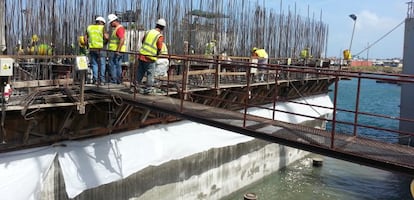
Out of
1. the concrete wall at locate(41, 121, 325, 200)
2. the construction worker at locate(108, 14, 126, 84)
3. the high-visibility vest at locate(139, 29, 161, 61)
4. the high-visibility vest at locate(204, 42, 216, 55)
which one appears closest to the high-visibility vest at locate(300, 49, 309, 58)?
the concrete wall at locate(41, 121, 325, 200)

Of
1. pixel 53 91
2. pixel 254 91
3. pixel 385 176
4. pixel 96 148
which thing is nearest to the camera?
pixel 53 91

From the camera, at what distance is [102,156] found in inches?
332

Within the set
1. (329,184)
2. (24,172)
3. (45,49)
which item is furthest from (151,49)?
(329,184)

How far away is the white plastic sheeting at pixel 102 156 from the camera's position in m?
7.04

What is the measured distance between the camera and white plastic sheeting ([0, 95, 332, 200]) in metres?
7.04

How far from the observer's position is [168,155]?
9.79 metres

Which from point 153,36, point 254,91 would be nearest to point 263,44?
point 254,91

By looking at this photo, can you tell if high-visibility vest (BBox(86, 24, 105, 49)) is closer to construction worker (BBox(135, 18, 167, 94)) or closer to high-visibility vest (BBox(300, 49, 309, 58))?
construction worker (BBox(135, 18, 167, 94))

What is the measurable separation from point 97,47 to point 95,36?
0.24m

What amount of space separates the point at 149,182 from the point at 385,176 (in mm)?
10197

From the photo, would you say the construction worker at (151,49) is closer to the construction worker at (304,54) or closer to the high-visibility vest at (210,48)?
the high-visibility vest at (210,48)

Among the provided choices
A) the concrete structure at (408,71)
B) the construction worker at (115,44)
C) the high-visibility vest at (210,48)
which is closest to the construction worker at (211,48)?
the high-visibility vest at (210,48)

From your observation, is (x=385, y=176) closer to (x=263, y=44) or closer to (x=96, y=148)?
(x=263, y=44)

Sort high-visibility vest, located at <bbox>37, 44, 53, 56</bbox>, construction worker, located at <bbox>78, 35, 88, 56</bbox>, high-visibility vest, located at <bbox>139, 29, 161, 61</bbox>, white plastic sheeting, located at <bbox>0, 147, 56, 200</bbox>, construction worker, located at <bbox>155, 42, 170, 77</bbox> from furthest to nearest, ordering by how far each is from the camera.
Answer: construction worker, located at <bbox>78, 35, 88, 56</bbox> → high-visibility vest, located at <bbox>37, 44, 53, 56</bbox> → construction worker, located at <bbox>155, 42, 170, 77</bbox> → high-visibility vest, located at <bbox>139, 29, 161, 61</bbox> → white plastic sheeting, located at <bbox>0, 147, 56, 200</bbox>
